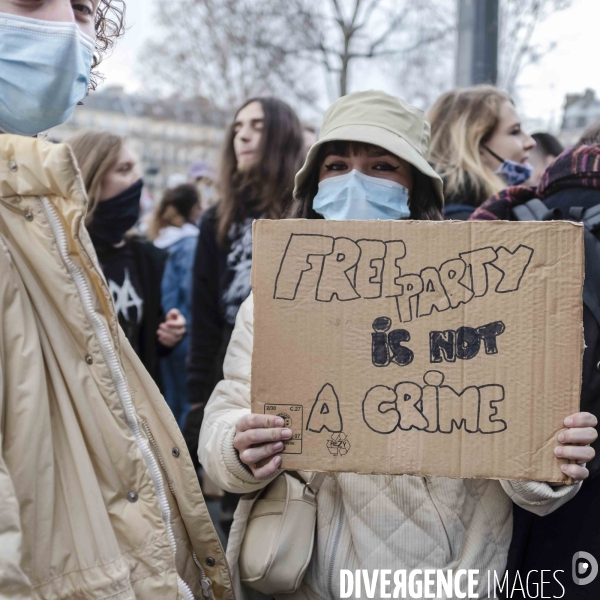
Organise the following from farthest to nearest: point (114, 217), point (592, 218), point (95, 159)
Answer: point (95, 159)
point (114, 217)
point (592, 218)

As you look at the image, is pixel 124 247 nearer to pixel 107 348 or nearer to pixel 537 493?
pixel 107 348

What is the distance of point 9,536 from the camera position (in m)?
1.31

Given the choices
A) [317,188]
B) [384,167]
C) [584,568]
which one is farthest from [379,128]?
[584,568]

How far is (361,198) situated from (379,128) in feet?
0.71

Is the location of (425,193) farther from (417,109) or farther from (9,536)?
(9,536)

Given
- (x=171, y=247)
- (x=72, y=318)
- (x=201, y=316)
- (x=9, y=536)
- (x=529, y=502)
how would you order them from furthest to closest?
1. (x=171, y=247)
2. (x=201, y=316)
3. (x=529, y=502)
4. (x=72, y=318)
5. (x=9, y=536)

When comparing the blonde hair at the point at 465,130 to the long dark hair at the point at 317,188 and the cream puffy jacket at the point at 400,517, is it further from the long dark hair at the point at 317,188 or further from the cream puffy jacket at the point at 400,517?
the cream puffy jacket at the point at 400,517

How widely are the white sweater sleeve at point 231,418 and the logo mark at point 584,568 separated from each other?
3.29 feet

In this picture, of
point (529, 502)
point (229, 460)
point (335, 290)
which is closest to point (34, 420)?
point (229, 460)

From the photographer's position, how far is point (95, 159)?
3934mm

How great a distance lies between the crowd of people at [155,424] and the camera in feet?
4.80

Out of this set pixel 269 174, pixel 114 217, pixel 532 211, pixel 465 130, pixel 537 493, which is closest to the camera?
pixel 537 493

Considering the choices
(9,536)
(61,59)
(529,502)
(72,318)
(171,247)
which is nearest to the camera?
(9,536)

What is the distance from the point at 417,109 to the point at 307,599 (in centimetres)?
149
